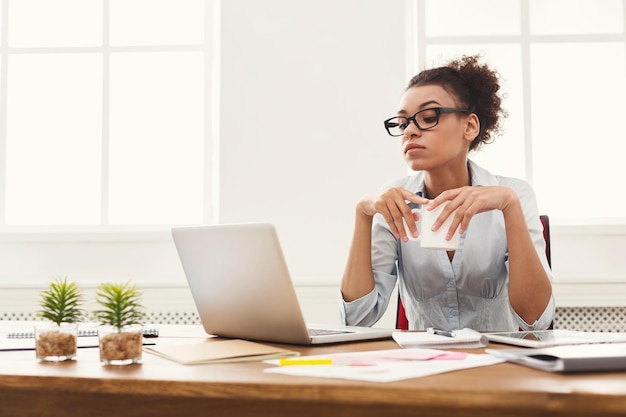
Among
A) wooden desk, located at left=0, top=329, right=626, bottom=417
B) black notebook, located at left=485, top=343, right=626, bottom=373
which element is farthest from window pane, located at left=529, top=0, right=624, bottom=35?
wooden desk, located at left=0, top=329, right=626, bottom=417

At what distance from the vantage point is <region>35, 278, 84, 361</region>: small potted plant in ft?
3.30

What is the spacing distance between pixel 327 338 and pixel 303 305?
5.28 ft

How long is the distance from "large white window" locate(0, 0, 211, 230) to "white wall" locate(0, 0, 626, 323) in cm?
31

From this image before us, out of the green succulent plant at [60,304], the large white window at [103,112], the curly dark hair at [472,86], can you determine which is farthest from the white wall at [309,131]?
the green succulent plant at [60,304]

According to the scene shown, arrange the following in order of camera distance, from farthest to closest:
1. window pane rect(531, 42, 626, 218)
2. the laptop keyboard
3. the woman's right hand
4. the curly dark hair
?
window pane rect(531, 42, 626, 218), the curly dark hair, the woman's right hand, the laptop keyboard

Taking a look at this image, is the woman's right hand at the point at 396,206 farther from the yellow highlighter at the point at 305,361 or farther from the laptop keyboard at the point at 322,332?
the yellow highlighter at the point at 305,361

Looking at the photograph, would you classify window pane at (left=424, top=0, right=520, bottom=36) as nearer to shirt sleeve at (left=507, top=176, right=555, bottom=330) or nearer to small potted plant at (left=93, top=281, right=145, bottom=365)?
shirt sleeve at (left=507, top=176, right=555, bottom=330)

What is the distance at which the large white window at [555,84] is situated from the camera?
3000mm

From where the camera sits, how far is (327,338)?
1.19m

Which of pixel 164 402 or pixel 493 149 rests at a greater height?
pixel 493 149

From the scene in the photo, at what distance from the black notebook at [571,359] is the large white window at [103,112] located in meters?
2.31

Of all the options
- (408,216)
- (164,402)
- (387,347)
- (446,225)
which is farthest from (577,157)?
(164,402)

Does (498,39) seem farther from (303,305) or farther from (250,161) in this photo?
(303,305)

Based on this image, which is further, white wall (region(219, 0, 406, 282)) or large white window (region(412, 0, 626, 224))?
large white window (region(412, 0, 626, 224))
